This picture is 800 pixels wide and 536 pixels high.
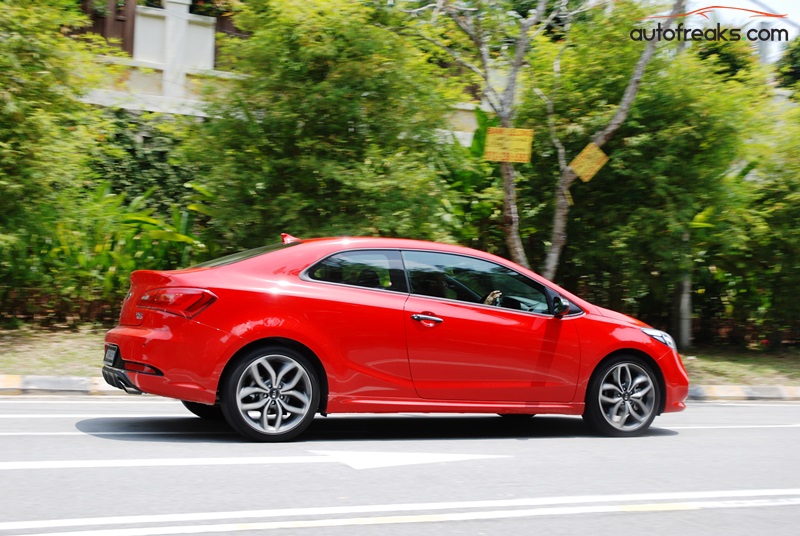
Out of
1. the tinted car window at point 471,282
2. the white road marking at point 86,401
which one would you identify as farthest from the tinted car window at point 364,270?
the white road marking at point 86,401

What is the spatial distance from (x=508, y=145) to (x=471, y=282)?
15.3ft

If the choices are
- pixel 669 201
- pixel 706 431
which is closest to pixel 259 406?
pixel 706 431

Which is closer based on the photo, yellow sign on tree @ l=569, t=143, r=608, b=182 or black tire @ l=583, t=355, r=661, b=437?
black tire @ l=583, t=355, r=661, b=437

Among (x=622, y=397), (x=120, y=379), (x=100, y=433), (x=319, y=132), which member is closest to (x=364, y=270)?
(x=120, y=379)

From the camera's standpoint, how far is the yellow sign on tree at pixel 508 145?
12.1 meters

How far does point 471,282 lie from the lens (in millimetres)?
7809

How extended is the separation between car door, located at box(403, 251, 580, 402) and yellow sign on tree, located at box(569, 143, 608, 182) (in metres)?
4.56

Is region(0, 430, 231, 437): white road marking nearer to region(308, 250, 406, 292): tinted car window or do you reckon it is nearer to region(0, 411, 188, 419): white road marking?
region(0, 411, 188, 419): white road marking

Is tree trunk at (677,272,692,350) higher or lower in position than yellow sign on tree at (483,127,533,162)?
lower

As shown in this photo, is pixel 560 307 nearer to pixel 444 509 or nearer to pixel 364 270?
pixel 364 270

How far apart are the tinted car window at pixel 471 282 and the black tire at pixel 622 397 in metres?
0.80

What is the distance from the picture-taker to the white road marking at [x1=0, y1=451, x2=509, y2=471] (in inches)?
233

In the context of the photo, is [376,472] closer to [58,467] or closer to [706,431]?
[58,467]

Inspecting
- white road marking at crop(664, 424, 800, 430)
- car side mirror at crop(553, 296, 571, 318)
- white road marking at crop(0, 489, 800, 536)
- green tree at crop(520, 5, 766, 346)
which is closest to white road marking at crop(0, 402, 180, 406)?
car side mirror at crop(553, 296, 571, 318)
